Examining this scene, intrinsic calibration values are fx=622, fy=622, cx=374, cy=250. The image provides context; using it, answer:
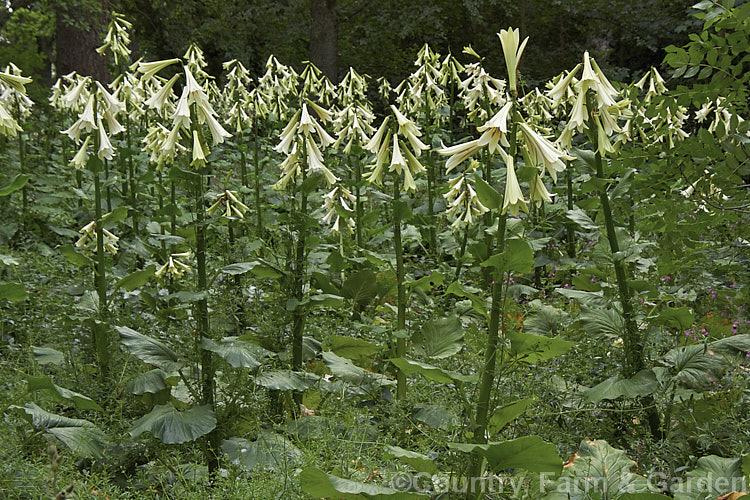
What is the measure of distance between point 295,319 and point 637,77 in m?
10.1

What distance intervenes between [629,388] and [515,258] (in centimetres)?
96

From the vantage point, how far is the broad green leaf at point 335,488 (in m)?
1.83

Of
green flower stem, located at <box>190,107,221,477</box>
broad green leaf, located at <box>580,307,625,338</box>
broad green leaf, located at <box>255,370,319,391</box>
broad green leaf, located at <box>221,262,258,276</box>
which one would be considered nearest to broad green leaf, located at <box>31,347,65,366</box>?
green flower stem, located at <box>190,107,221,477</box>

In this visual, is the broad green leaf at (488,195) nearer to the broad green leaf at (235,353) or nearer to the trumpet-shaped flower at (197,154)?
the broad green leaf at (235,353)

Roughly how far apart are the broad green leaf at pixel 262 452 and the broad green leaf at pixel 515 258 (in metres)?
1.05

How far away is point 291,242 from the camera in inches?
122

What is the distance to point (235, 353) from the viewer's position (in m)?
2.63

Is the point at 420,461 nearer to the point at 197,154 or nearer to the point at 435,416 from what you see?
the point at 435,416

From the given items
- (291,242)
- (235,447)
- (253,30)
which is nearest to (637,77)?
(253,30)

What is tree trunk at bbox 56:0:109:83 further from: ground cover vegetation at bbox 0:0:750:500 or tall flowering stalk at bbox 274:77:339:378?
tall flowering stalk at bbox 274:77:339:378

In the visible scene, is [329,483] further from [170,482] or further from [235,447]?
[170,482]

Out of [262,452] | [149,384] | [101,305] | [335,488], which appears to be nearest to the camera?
[335,488]

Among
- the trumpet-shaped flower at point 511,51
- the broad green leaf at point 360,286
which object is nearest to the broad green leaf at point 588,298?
the trumpet-shaped flower at point 511,51

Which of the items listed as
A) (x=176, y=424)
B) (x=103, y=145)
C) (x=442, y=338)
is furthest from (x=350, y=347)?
(x=103, y=145)
